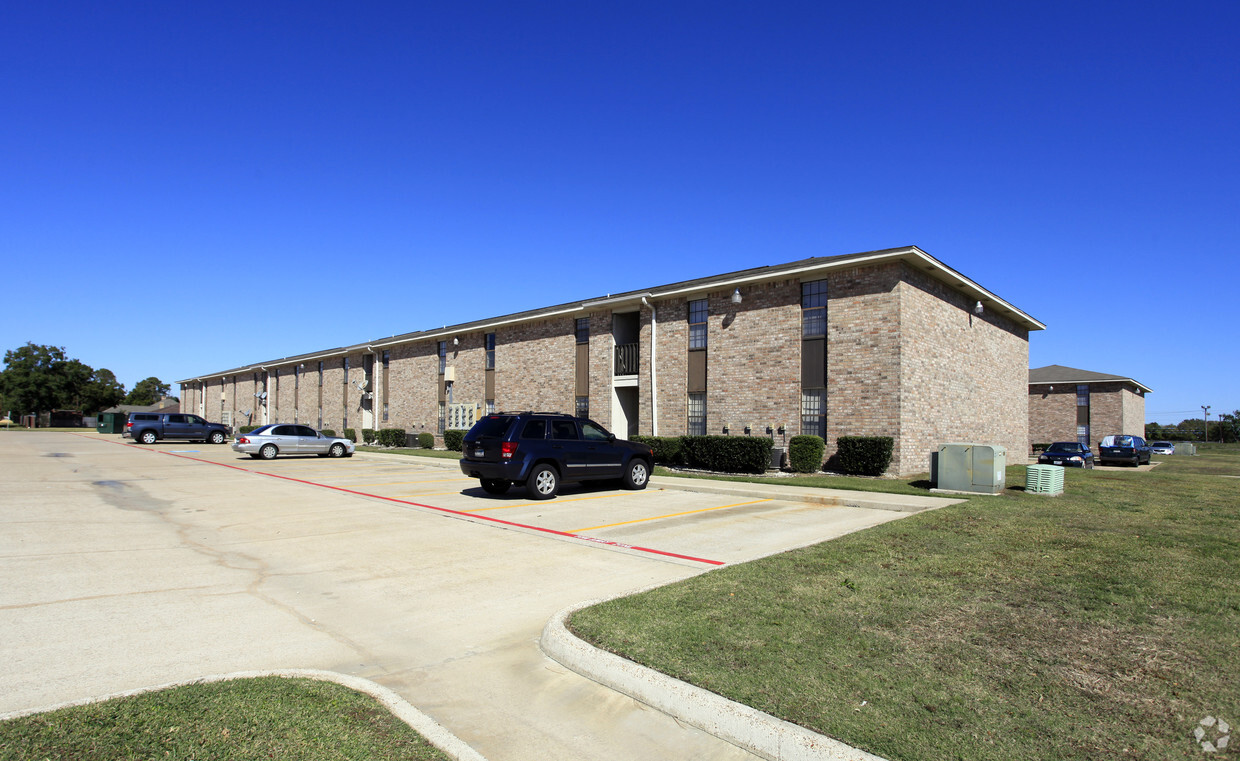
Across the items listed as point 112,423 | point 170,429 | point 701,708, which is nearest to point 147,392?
point 112,423

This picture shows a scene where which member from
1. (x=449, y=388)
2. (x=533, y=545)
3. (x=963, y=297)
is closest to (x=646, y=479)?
(x=533, y=545)

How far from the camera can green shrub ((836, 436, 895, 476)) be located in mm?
18234

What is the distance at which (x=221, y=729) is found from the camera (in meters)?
3.35

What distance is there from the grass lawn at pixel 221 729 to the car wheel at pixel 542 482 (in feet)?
30.7

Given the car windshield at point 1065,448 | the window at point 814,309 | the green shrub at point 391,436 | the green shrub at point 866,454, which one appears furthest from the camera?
the green shrub at point 391,436

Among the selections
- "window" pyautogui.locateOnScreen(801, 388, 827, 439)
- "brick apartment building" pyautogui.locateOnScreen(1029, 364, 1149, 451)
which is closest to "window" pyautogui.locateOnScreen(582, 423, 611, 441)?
"window" pyautogui.locateOnScreen(801, 388, 827, 439)

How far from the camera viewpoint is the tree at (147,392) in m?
122

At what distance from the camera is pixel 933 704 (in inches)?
144

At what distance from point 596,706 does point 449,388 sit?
107ft

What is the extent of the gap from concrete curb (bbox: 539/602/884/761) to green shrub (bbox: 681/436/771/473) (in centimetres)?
1540

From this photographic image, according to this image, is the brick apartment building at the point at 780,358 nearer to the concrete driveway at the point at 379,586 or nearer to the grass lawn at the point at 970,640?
the concrete driveway at the point at 379,586

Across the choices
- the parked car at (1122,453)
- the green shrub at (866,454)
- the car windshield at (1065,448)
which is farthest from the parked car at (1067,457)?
the green shrub at (866,454)

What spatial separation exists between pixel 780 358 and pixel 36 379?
108373mm

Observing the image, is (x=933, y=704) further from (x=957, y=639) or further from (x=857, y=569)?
(x=857, y=569)
